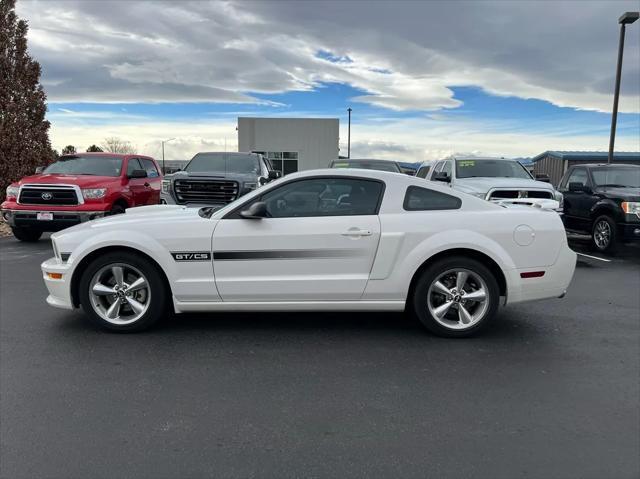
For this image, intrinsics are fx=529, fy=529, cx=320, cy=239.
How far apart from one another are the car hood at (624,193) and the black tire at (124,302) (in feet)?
30.2

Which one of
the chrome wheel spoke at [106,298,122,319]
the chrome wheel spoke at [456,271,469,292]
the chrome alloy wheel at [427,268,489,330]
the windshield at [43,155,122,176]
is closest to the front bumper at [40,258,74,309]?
the chrome wheel spoke at [106,298,122,319]

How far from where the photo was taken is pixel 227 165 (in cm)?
1268

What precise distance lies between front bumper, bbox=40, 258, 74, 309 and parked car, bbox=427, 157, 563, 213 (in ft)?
23.3

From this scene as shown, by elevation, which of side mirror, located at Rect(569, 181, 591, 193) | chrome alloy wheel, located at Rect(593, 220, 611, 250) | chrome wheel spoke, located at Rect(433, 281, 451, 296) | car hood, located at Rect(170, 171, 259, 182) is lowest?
chrome alloy wheel, located at Rect(593, 220, 611, 250)

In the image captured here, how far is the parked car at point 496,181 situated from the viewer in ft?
33.8

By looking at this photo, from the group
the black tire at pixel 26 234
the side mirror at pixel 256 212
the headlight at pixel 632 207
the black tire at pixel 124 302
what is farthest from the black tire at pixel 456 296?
the black tire at pixel 26 234

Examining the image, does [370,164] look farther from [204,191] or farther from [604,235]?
[604,235]

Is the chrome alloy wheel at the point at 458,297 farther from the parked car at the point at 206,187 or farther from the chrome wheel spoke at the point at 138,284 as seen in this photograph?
the parked car at the point at 206,187

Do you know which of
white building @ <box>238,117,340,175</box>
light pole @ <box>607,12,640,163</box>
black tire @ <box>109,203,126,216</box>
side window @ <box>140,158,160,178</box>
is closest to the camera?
black tire @ <box>109,203,126,216</box>

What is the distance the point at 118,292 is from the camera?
15.9ft

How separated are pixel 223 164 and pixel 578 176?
8.32 meters

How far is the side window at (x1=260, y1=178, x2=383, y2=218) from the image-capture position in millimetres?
4844

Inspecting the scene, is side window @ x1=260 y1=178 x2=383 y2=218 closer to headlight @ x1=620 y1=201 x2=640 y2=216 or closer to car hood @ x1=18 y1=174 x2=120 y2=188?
car hood @ x1=18 y1=174 x2=120 y2=188

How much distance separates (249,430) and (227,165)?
10.1m
